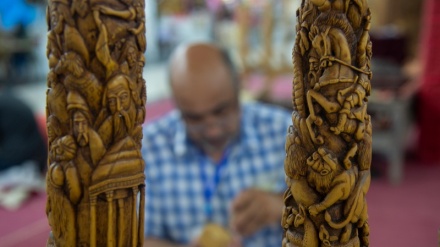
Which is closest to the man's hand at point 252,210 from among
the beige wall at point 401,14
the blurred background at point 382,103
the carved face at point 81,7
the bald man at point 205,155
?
the bald man at point 205,155

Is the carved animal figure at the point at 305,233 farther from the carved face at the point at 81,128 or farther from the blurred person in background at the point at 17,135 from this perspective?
the blurred person in background at the point at 17,135

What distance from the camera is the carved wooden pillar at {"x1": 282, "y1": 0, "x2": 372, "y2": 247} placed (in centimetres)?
47

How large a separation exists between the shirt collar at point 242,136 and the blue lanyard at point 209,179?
0.06 meters

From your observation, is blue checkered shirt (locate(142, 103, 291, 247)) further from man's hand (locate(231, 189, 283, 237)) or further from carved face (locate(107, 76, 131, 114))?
carved face (locate(107, 76, 131, 114))

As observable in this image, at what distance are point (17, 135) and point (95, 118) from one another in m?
2.48

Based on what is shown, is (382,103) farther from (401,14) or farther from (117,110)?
(401,14)

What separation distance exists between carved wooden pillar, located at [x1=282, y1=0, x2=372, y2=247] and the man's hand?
587 mm

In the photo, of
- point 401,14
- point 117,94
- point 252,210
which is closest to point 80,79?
point 117,94

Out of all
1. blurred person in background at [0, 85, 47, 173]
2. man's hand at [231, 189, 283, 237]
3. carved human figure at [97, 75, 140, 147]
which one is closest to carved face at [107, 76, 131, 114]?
carved human figure at [97, 75, 140, 147]

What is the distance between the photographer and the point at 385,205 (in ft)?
8.31

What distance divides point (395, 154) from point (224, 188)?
6.16ft

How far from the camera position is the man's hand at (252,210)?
1086 millimetres

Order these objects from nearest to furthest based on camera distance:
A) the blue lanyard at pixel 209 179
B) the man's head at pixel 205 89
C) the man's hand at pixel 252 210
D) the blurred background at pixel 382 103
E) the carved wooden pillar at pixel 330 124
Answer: the carved wooden pillar at pixel 330 124 < the man's hand at pixel 252 210 < the man's head at pixel 205 89 < the blue lanyard at pixel 209 179 < the blurred background at pixel 382 103

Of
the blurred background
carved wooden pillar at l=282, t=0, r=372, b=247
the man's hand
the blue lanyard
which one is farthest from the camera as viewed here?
the blurred background
